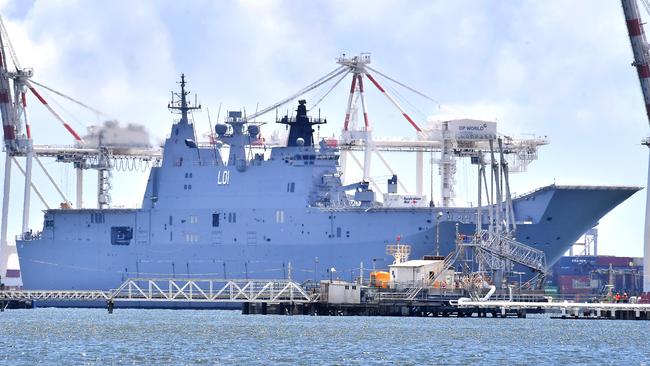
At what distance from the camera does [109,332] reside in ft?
246

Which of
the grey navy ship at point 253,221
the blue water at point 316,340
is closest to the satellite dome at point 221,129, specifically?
the grey navy ship at point 253,221

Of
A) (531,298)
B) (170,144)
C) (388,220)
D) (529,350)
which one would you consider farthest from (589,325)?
(170,144)

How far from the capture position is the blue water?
60.1 metres

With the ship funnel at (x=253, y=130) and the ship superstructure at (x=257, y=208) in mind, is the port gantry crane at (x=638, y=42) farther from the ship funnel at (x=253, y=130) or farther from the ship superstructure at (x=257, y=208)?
the ship funnel at (x=253, y=130)

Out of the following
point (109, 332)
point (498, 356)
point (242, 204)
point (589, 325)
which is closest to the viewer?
point (498, 356)

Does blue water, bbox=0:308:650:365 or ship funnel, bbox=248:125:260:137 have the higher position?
ship funnel, bbox=248:125:260:137

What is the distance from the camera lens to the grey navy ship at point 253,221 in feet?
313

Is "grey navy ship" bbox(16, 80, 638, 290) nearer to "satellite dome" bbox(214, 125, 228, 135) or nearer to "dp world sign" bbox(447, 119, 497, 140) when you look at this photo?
"satellite dome" bbox(214, 125, 228, 135)

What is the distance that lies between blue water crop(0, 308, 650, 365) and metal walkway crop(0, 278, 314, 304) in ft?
3.61

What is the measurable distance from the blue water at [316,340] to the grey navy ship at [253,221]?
6.78m

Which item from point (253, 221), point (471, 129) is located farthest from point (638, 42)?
point (253, 221)

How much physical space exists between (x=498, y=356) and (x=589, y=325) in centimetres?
2464

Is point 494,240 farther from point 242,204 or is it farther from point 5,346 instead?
point 5,346

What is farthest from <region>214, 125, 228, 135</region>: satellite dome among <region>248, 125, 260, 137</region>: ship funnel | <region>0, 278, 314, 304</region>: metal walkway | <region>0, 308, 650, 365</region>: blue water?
<region>0, 308, 650, 365</region>: blue water
